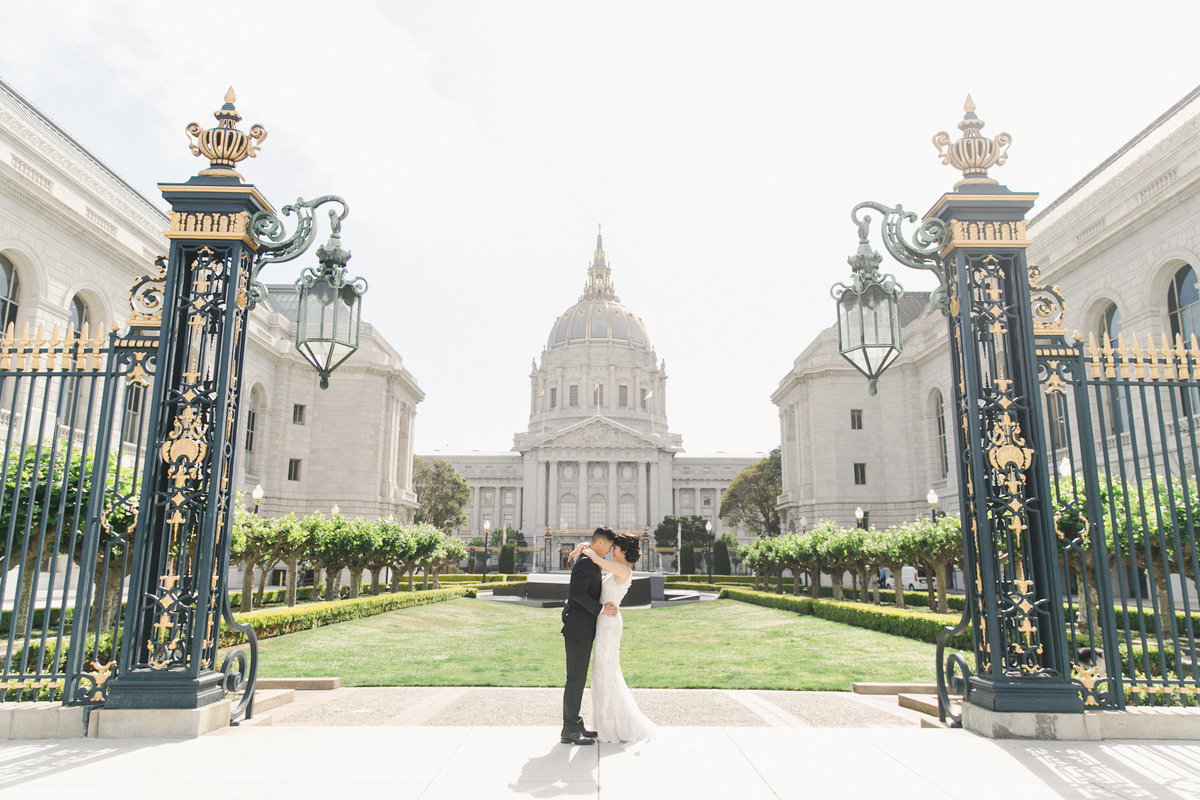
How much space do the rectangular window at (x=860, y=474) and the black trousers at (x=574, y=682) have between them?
4613 cm

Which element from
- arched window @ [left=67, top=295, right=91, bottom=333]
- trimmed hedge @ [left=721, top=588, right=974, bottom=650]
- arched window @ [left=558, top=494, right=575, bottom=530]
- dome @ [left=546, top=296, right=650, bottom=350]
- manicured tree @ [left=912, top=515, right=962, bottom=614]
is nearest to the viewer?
trimmed hedge @ [left=721, top=588, right=974, bottom=650]

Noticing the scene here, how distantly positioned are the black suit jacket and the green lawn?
514 cm

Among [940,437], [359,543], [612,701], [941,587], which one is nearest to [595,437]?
[940,437]

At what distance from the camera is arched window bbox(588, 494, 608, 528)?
95875 mm

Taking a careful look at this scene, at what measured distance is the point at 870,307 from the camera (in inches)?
342

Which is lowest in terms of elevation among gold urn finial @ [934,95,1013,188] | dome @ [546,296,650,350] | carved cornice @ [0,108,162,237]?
gold urn finial @ [934,95,1013,188]

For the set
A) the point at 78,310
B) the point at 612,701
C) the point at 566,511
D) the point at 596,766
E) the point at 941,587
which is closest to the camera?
the point at 596,766

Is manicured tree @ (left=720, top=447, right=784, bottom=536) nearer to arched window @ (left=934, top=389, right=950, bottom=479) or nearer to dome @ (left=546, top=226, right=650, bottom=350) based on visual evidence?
arched window @ (left=934, top=389, right=950, bottom=479)

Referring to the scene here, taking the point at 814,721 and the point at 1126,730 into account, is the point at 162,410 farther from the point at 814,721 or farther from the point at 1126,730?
the point at 1126,730

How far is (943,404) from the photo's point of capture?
44.5 meters

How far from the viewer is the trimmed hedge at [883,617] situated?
677 inches

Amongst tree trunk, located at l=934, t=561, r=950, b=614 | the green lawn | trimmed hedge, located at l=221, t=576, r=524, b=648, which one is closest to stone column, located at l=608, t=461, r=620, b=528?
trimmed hedge, located at l=221, t=576, r=524, b=648

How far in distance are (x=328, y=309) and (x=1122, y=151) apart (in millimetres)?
31496

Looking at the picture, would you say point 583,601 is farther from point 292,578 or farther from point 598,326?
point 598,326
